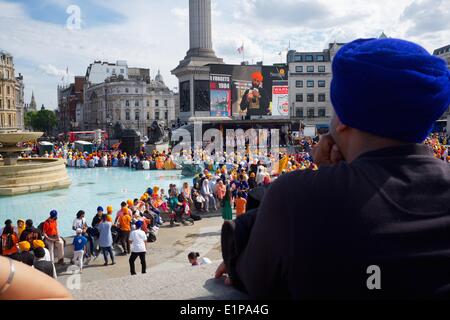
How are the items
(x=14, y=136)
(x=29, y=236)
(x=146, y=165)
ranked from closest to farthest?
(x=29, y=236) → (x=14, y=136) → (x=146, y=165)

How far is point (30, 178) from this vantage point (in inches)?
813

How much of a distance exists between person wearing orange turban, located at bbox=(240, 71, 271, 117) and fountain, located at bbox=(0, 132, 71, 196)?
3804cm

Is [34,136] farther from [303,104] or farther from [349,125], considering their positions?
[303,104]

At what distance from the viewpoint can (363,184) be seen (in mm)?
1224

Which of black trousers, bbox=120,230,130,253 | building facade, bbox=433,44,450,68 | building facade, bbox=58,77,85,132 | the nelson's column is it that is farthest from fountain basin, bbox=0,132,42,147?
building facade, bbox=58,77,85,132

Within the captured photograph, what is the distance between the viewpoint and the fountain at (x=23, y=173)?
65.6 ft

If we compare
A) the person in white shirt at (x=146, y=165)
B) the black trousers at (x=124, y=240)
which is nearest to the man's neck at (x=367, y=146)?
the black trousers at (x=124, y=240)

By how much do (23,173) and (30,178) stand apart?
390mm

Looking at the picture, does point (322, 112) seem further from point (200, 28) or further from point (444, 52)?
point (200, 28)

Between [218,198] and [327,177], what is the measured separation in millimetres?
15414

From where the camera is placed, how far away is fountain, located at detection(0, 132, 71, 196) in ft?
Result: 65.6

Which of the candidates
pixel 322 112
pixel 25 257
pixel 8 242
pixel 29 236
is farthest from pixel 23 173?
pixel 322 112

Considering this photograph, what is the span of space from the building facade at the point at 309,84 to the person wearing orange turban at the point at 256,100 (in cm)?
1794
